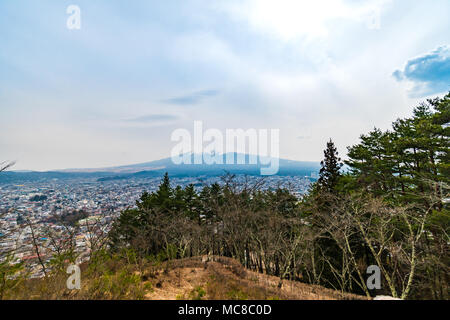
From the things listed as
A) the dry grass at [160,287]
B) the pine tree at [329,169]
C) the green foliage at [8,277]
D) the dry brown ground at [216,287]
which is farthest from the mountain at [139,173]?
the green foliage at [8,277]

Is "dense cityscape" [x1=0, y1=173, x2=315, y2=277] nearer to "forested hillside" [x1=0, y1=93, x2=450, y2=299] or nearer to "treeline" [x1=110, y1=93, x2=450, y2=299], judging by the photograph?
"forested hillside" [x1=0, y1=93, x2=450, y2=299]

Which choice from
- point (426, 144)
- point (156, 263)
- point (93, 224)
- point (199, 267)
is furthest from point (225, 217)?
point (426, 144)

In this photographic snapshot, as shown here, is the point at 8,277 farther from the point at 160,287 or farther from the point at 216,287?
the point at 216,287

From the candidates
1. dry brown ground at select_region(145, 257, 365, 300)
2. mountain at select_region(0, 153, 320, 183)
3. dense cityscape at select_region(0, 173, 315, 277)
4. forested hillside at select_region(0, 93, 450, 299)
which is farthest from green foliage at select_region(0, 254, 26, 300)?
mountain at select_region(0, 153, 320, 183)
